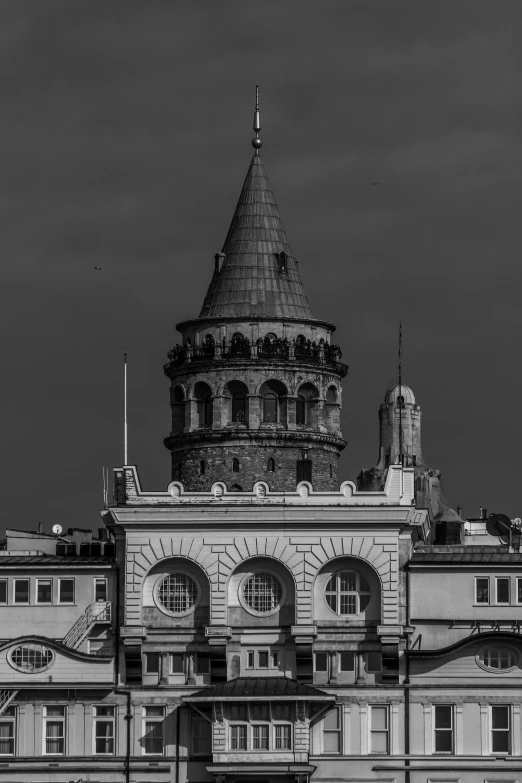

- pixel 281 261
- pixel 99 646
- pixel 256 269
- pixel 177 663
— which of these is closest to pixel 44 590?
pixel 99 646

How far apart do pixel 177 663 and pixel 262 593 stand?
17.2 ft

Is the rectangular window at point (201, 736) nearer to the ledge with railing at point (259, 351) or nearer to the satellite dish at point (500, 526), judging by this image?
the satellite dish at point (500, 526)

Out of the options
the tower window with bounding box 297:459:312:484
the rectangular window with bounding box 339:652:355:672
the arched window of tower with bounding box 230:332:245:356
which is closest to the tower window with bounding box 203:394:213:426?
the arched window of tower with bounding box 230:332:245:356

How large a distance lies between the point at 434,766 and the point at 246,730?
29.1ft

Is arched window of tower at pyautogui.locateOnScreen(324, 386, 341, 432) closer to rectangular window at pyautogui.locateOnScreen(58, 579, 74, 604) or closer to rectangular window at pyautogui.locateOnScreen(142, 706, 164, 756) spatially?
rectangular window at pyautogui.locateOnScreen(58, 579, 74, 604)

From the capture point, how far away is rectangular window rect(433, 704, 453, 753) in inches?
5684

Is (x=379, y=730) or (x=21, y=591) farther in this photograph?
(x=21, y=591)

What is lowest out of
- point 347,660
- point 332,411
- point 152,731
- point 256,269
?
point 152,731

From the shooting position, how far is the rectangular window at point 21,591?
148500mm

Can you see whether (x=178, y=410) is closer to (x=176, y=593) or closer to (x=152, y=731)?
(x=176, y=593)

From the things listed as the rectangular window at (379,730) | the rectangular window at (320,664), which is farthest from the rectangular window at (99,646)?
the rectangular window at (379,730)

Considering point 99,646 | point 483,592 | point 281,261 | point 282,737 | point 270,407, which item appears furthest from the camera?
point 281,261

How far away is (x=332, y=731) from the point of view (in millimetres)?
144625

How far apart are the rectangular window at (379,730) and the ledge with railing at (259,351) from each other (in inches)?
1020
